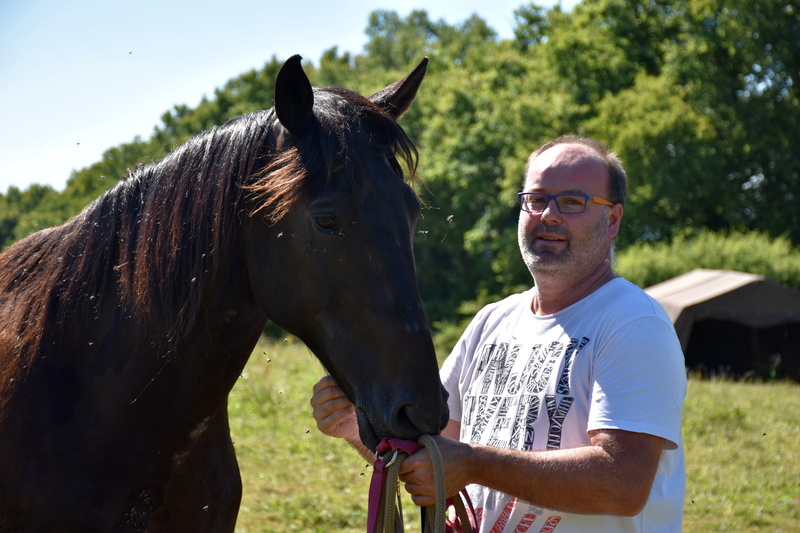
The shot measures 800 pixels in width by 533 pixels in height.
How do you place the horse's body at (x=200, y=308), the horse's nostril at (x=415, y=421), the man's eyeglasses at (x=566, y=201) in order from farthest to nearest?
the man's eyeglasses at (x=566, y=201) < the horse's body at (x=200, y=308) < the horse's nostril at (x=415, y=421)

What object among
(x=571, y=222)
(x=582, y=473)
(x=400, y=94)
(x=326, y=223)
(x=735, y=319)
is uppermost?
(x=400, y=94)

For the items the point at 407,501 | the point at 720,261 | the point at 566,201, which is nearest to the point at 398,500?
the point at 566,201

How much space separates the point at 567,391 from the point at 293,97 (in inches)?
50.2

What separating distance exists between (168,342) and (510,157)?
28932mm

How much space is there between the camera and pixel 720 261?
2047 cm

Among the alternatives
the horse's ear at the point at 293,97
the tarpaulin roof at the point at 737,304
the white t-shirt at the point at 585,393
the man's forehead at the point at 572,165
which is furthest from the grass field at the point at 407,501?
the tarpaulin roof at the point at 737,304

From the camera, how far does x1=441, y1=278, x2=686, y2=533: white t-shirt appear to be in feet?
7.46

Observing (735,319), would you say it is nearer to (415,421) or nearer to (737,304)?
(737,304)

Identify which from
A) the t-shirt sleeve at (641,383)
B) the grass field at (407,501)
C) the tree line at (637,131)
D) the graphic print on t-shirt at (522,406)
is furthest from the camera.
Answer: the tree line at (637,131)

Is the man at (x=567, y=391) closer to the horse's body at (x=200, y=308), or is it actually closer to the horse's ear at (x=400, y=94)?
the horse's body at (x=200, y=308)

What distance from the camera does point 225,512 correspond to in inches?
101

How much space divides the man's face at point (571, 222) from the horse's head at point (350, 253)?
2.14 feet

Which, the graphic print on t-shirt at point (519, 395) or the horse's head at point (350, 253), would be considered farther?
the graphic print on t-shirt at point (519, 395)

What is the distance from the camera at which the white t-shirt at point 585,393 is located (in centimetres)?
227
